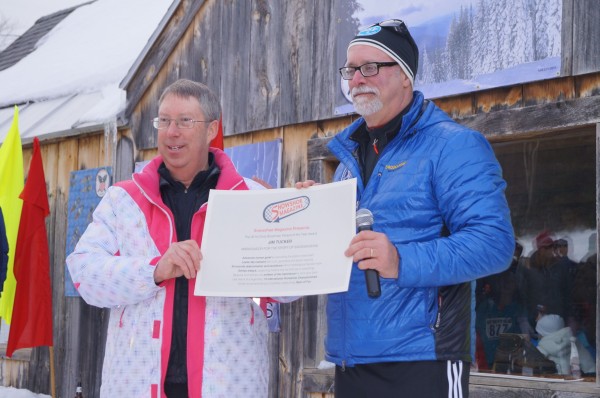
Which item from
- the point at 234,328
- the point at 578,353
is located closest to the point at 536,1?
the point at 234,328

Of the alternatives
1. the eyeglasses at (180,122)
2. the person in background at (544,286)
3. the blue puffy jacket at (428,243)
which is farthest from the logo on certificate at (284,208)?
the person in background at (544,286)

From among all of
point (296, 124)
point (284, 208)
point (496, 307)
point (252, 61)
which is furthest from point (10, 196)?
point (284, 208)

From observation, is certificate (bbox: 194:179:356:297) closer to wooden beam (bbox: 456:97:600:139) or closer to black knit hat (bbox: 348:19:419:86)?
black knit hat (bbox: 348:19:419:86)

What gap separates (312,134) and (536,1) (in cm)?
211

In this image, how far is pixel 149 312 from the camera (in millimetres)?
3023

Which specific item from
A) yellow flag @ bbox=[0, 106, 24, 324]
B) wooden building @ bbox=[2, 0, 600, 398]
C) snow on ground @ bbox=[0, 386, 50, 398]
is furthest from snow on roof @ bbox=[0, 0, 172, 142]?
snow on ground @ bbox=[0, 386, 50, 398]

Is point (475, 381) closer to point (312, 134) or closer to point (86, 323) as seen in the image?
point (312, 134)

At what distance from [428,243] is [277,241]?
56cm

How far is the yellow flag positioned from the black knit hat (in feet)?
19.4

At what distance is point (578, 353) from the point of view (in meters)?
7.43

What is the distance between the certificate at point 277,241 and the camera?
111 inches

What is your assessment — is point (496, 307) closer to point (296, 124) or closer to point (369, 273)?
point (296, 124)

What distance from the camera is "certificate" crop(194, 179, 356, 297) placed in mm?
2816

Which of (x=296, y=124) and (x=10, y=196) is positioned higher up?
(x=296, y=124)
